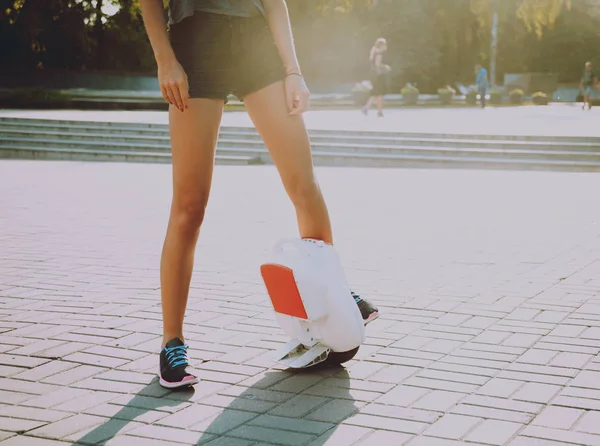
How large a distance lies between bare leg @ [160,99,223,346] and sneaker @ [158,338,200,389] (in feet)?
0.30

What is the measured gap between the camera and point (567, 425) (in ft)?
9.66

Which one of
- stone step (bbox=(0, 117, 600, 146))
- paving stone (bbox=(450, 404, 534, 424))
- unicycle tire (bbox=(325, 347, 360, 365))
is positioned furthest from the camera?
stone step (bbox=(0, 117, 600, 146))

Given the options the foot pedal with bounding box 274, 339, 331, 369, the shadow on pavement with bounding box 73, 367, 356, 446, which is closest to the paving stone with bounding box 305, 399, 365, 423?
the shadow on pavement with bounding box 73, 367, 356, 446

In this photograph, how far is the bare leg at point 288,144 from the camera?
3.36 m

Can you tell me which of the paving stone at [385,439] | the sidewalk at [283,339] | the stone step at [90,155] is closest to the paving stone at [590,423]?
the sidewalk at [283,339]

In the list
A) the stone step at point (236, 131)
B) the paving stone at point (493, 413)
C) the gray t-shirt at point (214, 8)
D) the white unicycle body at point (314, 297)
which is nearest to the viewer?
the paving stone at point (493, 413)

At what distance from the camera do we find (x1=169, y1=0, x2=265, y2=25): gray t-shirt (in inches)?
129

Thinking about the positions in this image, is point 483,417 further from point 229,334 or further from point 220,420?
point 229,334

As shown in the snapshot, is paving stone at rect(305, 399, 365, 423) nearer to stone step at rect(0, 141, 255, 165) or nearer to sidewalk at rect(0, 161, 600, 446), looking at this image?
sidewalk at rect(0, 161, 600, 446)

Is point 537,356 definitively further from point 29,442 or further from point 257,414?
point 29,442

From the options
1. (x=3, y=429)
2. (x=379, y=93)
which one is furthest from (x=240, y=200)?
(x=379, y=93)

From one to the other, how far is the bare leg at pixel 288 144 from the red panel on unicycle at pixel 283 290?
236mm

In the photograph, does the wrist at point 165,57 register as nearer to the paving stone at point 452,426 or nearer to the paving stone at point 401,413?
the paving stone at point 401,413

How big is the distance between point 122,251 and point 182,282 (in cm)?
330
